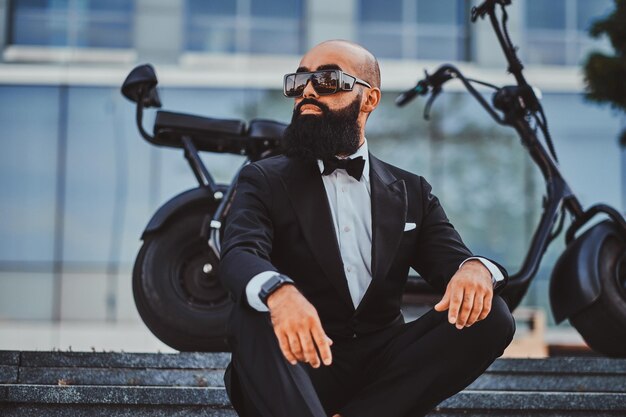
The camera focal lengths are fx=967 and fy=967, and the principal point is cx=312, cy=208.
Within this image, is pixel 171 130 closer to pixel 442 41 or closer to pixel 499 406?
pixel 499 406

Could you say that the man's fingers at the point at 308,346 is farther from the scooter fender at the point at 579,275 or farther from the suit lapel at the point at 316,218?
the scooter fender at the point at 579,275

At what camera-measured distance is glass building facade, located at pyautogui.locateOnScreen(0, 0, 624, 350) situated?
35.0 ft

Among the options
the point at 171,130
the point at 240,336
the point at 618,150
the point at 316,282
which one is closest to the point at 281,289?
the point at 240,336

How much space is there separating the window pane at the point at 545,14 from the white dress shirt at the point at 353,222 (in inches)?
353

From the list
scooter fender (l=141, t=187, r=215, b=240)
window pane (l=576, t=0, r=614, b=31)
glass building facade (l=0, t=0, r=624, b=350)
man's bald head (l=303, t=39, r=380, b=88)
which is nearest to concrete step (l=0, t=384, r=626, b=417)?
A: man's bald head (l=303, t=39, r=380, b=88)

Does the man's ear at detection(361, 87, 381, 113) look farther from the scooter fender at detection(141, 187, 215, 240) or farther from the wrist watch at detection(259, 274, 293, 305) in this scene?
the scooter fender at detection(141, 187, 215, 240)

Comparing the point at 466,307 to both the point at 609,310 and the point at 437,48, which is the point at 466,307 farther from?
the point at 437,48

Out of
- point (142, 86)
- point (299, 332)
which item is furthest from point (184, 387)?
point (142, 86)

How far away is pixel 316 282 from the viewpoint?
258cm

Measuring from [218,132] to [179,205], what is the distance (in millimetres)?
406

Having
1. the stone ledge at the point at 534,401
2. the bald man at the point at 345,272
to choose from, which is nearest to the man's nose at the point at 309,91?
the bald man at the point at 345,272

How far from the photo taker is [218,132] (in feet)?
15.6

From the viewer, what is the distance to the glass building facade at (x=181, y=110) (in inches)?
420

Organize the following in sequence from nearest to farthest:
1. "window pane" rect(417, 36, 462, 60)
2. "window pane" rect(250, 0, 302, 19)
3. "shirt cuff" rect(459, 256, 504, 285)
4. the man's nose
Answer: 1. "shirt cuff" rect(459, 256, 504, 285)
2. the man's nose
3. "window pane" rect(250, 0, 302, 19)
4. "window pane" rect(417, 36, 462, 60)
